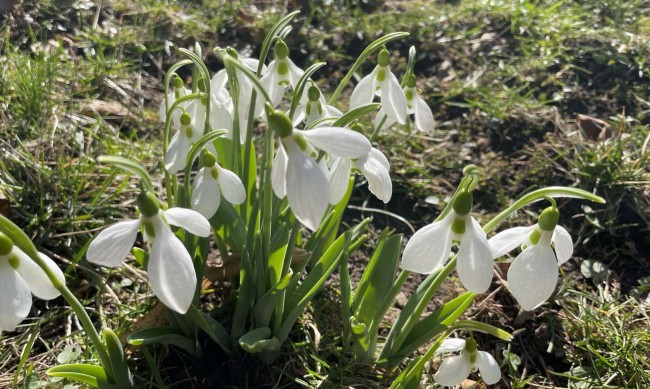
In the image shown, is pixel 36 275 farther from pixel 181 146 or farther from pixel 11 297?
pixel 181 146

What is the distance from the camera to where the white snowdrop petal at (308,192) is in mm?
950

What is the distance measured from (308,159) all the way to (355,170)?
0.99 feet

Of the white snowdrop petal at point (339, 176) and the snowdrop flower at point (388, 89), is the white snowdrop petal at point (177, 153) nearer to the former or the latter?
the white snowdrop petal at point (339, 176)

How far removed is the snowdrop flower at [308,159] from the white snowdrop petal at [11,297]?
16.9 inches

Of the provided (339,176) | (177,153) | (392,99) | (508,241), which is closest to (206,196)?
(177,153)

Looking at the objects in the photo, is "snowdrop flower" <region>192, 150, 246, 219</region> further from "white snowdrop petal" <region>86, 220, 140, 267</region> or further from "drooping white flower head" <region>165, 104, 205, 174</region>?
"white snowdrop petal" <region>86, 220, 140, 267</region>

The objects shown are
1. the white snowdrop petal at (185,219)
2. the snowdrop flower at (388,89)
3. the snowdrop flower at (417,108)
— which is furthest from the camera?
the snowdrop flower at (417,108)

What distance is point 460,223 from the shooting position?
1.11m

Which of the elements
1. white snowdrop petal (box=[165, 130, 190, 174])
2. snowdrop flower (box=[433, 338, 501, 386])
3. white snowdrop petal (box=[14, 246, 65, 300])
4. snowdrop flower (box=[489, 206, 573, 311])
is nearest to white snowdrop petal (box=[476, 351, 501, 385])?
snowdrop flower (box=[433, 338, 501, 386])

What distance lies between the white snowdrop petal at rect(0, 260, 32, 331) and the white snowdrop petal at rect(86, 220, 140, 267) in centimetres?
11

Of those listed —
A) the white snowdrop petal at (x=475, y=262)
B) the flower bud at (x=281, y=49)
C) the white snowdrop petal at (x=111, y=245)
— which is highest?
the flower bud at (x=281, y=49)

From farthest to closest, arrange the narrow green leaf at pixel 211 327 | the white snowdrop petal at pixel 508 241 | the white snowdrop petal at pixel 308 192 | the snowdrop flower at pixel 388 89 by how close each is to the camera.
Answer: the snowdrop flower at pixel 388 89 < the narrow green leaf at pixel 211 327 < the white snowdrop petal at pixel 508 241 < the white snowdrop petal at pixel 308 192

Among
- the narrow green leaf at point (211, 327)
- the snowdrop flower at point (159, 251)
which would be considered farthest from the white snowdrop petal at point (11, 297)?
the narrow green leaf at point (211, 327)

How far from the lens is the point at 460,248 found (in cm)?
112
